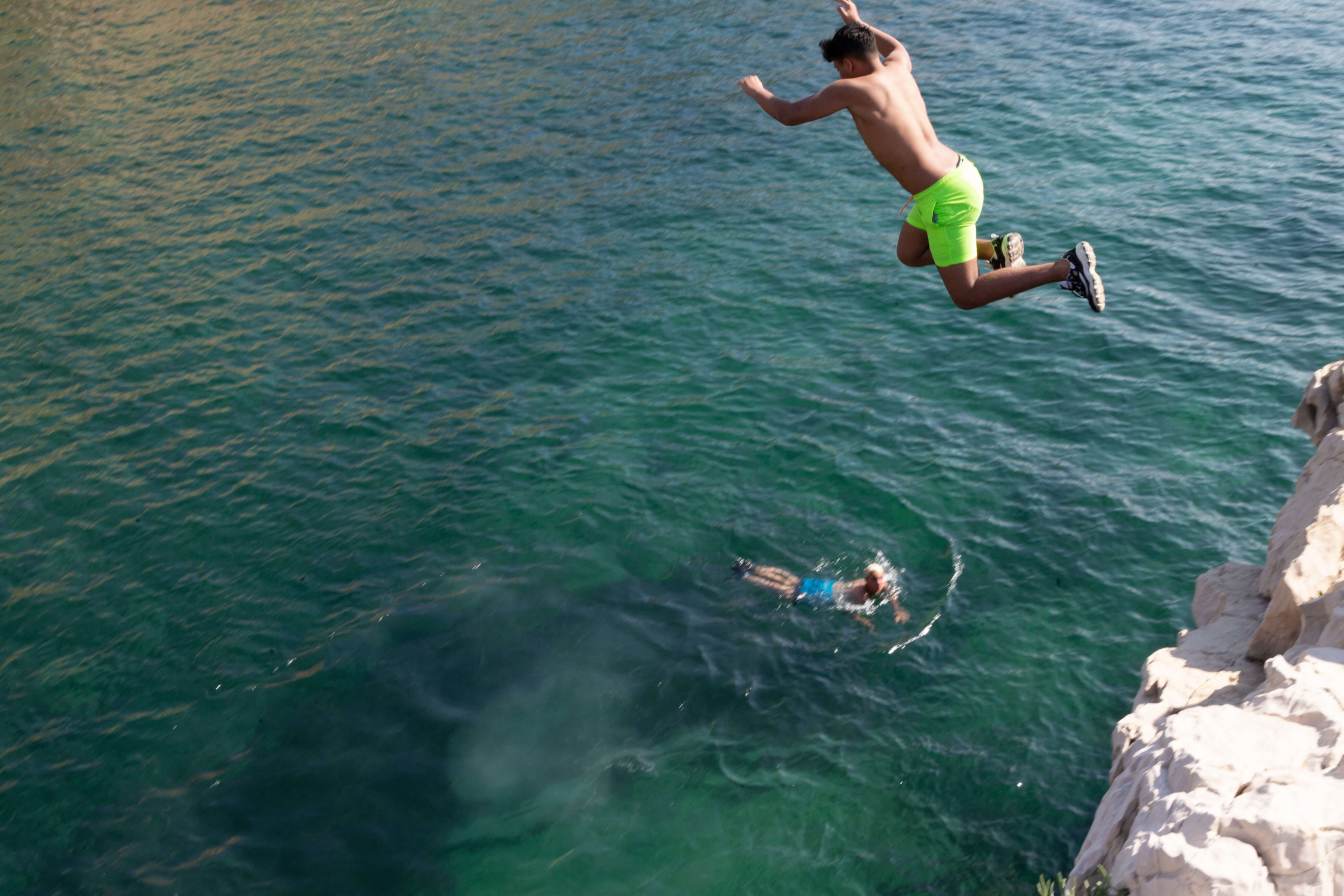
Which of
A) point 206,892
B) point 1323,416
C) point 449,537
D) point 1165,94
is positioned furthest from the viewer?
point 1165,94

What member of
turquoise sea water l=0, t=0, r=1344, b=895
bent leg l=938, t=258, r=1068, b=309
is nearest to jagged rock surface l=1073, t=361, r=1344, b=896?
turquoise sea water l=0, t=0, r=1344, b=895

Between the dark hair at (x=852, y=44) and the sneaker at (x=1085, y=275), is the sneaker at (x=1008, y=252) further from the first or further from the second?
the dark hair at (x=852, y=44)

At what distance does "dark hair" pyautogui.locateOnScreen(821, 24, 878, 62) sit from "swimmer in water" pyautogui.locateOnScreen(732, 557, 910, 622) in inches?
307

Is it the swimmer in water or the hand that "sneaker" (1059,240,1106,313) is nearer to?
the hand

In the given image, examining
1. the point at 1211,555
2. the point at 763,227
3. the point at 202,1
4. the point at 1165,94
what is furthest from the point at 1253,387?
the point at 202,1

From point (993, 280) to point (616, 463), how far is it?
359 inches

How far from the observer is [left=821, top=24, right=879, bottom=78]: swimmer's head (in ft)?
40.2

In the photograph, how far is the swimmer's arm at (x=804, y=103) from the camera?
38.7 feet

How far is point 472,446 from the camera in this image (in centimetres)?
2134

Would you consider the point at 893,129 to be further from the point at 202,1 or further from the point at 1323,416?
the point at 202,1

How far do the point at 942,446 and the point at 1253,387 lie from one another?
5650 mm

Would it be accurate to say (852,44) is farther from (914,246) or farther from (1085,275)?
(1085,275)

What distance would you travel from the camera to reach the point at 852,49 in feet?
40.4

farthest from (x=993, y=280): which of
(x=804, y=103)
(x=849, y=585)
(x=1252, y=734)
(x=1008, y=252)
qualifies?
(x=849, y=585)
